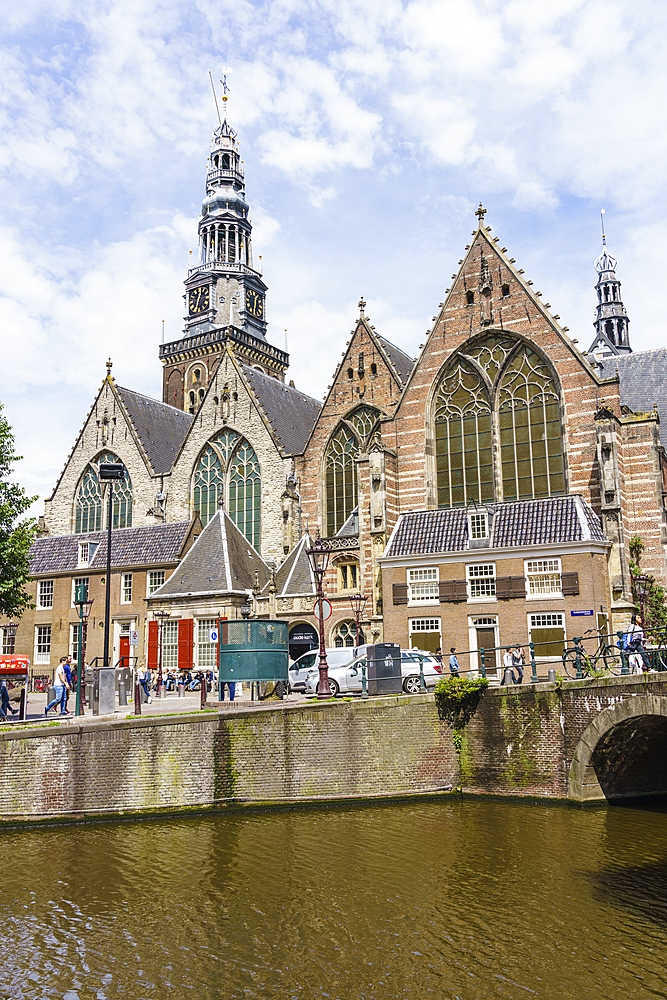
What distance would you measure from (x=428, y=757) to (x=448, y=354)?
2169cm

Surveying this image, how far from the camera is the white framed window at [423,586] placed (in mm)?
32000

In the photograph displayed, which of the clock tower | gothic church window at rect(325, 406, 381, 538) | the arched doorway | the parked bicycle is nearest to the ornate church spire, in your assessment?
the clock tower

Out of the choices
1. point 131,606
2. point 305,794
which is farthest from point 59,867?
point 131,606

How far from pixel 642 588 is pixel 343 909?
22.6 meters

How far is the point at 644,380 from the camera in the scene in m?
41.4

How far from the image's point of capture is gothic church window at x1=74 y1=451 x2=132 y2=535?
49.1 m

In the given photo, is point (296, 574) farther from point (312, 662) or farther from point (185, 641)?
point (312, 662)

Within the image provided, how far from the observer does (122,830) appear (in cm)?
1839

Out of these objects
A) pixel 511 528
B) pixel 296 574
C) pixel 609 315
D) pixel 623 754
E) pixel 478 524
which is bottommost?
pixel 623 754

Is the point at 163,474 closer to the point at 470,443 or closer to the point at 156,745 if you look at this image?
the point at 470,443

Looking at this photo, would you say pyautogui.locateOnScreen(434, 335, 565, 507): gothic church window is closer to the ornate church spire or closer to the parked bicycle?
the parked bicycle

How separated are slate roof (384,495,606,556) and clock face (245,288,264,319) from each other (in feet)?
152

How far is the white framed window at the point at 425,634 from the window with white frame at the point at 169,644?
1204 centimetres

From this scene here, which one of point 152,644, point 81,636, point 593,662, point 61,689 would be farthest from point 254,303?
point 593,662
